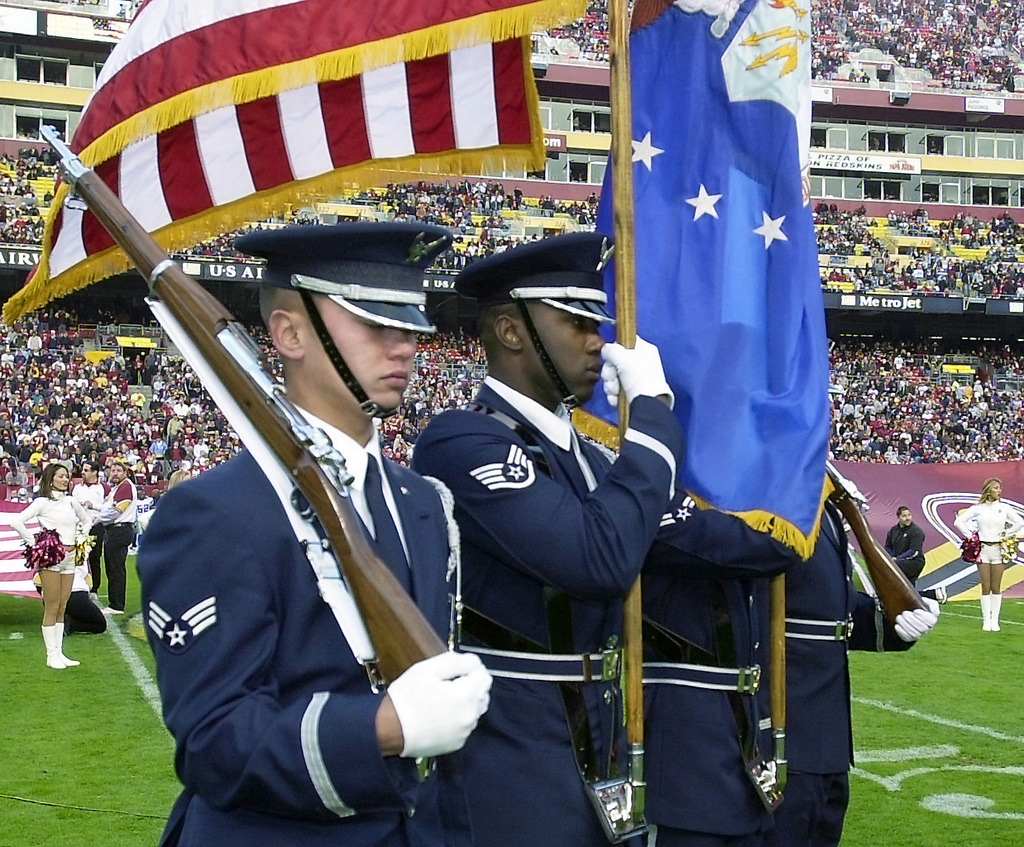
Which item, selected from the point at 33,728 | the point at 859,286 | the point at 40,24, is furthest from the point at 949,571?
the point at 40,24

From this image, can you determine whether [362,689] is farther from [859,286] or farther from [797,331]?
[859,286]

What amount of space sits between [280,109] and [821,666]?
2270 mm

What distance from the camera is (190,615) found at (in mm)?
1913

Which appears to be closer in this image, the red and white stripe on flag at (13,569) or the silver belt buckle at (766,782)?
the silver belt buckle at (766,782)

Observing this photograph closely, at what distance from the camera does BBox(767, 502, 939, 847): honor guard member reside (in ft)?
12.6

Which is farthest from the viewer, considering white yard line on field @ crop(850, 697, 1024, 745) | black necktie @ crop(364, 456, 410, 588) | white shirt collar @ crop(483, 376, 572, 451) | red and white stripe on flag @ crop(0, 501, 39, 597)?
red and white stripe on flag @ crop(0, 501, 39, 597)

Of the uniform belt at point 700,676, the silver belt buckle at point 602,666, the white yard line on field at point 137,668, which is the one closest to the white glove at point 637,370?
the silver belt buckle at point 602,666

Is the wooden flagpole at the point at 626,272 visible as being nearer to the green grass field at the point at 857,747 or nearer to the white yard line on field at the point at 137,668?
the green grass field at the point at 857,747

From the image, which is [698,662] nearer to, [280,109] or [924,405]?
[280,109]

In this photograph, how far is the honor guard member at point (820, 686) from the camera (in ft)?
12.6

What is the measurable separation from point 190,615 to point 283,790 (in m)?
0.28

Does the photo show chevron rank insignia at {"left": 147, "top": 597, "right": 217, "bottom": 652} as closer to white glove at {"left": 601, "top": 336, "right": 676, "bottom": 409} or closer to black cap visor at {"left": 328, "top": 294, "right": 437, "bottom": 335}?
black cap visor at {"left": 328, "top": 294, "right": 437, "bottom": 335}

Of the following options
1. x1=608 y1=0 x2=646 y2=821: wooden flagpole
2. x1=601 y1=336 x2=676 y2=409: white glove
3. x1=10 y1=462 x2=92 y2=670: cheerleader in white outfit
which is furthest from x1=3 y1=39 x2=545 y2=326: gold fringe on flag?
x1=10 y1=462 x2=92 y2=670: cheerleader in white outfit

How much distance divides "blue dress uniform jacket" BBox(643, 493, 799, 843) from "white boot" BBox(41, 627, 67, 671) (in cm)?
824
